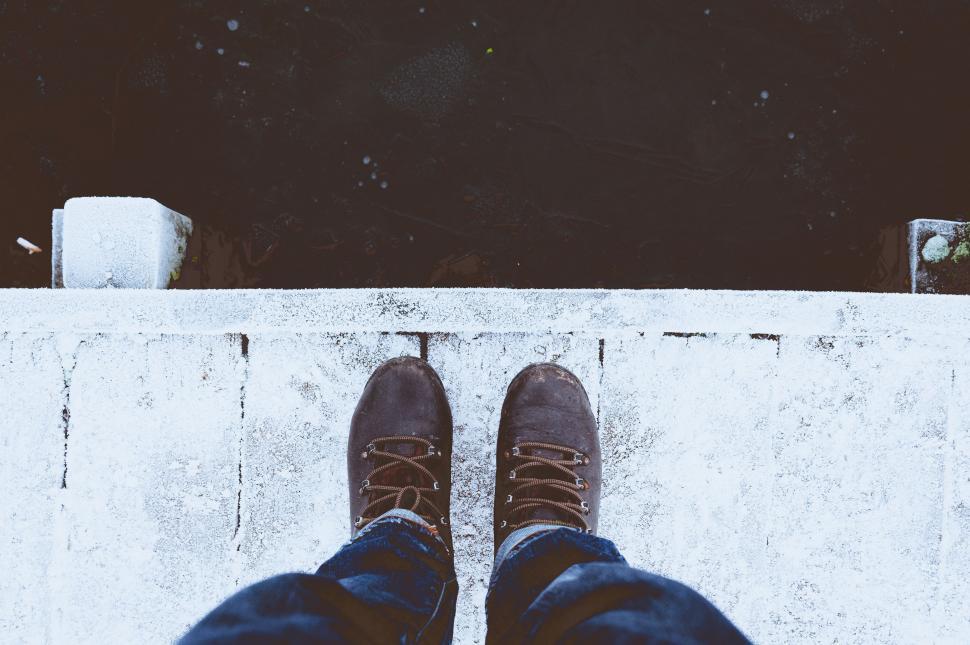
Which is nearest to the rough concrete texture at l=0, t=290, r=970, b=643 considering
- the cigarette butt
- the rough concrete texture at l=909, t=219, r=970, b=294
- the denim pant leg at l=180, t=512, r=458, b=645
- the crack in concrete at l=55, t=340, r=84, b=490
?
the crack in concrete at l=55, t=340, r=84, b=490

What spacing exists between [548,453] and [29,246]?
88.4 inches

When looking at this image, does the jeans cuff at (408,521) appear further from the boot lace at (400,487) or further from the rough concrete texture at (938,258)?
the rough concrete texture at (938,258)

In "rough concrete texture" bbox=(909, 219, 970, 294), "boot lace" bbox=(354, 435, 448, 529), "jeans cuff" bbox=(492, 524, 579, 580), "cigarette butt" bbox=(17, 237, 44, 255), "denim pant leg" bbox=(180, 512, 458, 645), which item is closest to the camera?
"denim pant leg" bbox=(180, 512, 458, 645)

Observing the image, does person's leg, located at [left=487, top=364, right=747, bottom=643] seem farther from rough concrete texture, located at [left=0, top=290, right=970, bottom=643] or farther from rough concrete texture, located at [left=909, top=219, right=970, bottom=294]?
rough concrete texture, located at [left=909, top=219, right=970, bottom=294]

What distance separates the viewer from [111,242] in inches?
73.8

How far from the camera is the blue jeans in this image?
44.2 inches

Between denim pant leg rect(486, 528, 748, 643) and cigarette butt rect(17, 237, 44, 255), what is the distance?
2.28 meters

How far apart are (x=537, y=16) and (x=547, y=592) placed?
2.08m

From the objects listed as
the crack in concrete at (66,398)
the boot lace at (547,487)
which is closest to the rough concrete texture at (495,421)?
the crack in concrete at (66,398)

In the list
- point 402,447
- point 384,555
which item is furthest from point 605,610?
point 402,447

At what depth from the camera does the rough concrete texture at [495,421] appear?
1780 millimetres

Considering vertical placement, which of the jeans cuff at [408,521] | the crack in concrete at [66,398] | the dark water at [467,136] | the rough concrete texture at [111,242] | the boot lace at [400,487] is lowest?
the jeans cuff at [408,521]

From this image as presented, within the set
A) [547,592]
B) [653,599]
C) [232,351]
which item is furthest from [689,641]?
[232,351]

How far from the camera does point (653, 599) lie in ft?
3.99
